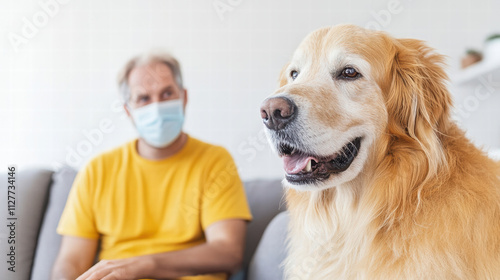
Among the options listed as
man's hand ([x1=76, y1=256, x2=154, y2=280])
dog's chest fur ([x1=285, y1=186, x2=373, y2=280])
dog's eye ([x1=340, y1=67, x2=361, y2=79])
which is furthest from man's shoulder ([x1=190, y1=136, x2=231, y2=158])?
dog's eye ([x1=340, y1=67, x2=361, y2=79])

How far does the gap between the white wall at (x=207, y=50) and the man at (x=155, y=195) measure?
941 millimetres

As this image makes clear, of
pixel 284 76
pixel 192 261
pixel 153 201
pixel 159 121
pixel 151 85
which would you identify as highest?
pixel 284 76

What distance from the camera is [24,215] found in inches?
82.2

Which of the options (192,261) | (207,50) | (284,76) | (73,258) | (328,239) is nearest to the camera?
(328,239)

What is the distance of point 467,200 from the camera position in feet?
3.43

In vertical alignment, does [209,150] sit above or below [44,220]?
above

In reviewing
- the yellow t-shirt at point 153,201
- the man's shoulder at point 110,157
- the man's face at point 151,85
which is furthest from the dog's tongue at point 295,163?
the man's shoulder at point 110,157

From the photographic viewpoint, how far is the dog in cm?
103

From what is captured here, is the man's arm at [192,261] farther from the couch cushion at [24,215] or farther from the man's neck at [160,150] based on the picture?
the couch cushion at [24,215]

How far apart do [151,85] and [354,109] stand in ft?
3.44

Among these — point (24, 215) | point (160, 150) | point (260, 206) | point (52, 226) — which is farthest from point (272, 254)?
point (24, 215)

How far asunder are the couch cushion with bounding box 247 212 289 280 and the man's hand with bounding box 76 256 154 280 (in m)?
0.42

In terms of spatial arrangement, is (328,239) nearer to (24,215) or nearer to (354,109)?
(354,109)

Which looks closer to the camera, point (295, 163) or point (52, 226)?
point (295, 163)
